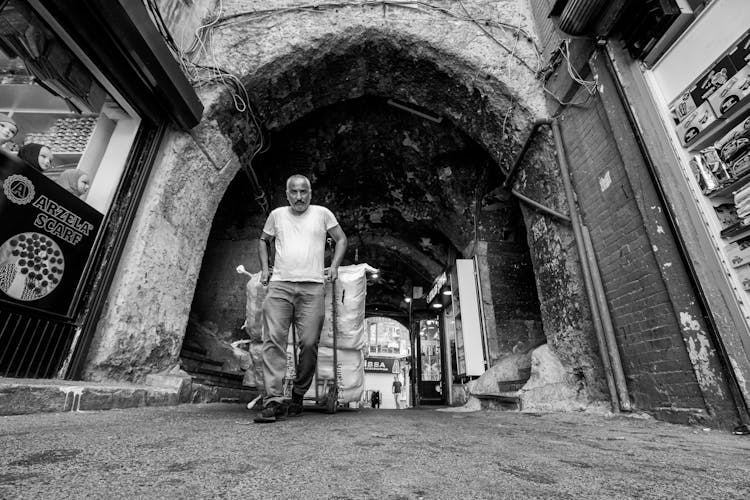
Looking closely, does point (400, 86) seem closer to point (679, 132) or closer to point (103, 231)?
point (679, 132)

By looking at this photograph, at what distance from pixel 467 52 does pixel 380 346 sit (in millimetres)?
28656

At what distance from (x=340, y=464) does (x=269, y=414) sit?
1.25 m

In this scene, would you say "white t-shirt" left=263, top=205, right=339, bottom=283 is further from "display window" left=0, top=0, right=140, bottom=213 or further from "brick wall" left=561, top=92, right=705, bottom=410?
"brick wall" left=561, top=92, right=705, bottom=410

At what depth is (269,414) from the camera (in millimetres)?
2105

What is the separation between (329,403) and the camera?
2.97 meters

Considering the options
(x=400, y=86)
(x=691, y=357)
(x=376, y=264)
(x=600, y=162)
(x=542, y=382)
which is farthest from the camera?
(x=376, y=264)

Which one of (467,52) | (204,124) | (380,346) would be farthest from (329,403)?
(380,346)

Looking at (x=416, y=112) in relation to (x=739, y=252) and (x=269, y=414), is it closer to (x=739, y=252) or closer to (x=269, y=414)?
(x=739, y=252)

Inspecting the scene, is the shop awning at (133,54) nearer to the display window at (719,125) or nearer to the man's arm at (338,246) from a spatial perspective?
the man's arm at (338,246)

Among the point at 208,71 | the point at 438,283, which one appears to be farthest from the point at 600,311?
the point at 438,283

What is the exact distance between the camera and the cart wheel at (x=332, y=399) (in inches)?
117

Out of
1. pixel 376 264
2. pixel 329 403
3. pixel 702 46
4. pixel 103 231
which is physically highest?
pixel 376 264

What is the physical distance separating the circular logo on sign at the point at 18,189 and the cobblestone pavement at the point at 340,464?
1.38 meters

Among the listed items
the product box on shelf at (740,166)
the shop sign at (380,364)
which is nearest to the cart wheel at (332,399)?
the product box on shelf at (740,166)
